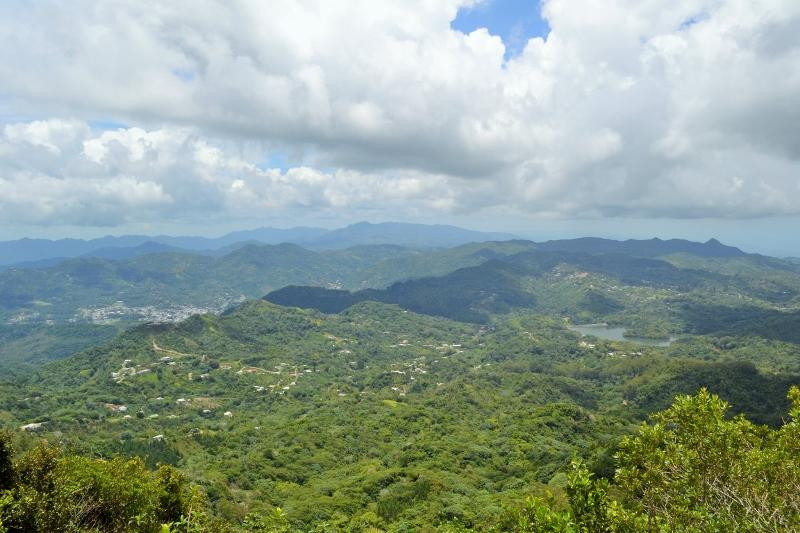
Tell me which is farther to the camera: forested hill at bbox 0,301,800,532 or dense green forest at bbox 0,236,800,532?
forested hill at bbox 0,301,800,532

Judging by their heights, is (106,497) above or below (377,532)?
above

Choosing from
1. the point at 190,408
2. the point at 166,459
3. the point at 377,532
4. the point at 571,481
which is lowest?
the point at 190,408

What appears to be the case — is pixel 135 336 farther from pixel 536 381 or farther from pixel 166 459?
pixel 536 381

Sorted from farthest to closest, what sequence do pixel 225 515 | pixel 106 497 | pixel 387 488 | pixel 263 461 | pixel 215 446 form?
pixel 215 446 → pixel 263 461 → pixel 387 488 → pixel 225 515 → pixel 106 497

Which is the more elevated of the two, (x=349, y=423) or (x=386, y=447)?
(x=386, y=447)

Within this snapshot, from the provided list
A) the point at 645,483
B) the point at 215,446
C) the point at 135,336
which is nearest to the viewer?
the point at 645,483

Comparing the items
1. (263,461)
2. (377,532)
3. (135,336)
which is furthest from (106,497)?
(135,336)

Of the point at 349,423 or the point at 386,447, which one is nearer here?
the point at 386,447

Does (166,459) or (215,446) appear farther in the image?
(215,446)

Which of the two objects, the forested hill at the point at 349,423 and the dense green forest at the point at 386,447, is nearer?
the dense green forest at the point at 386,447
